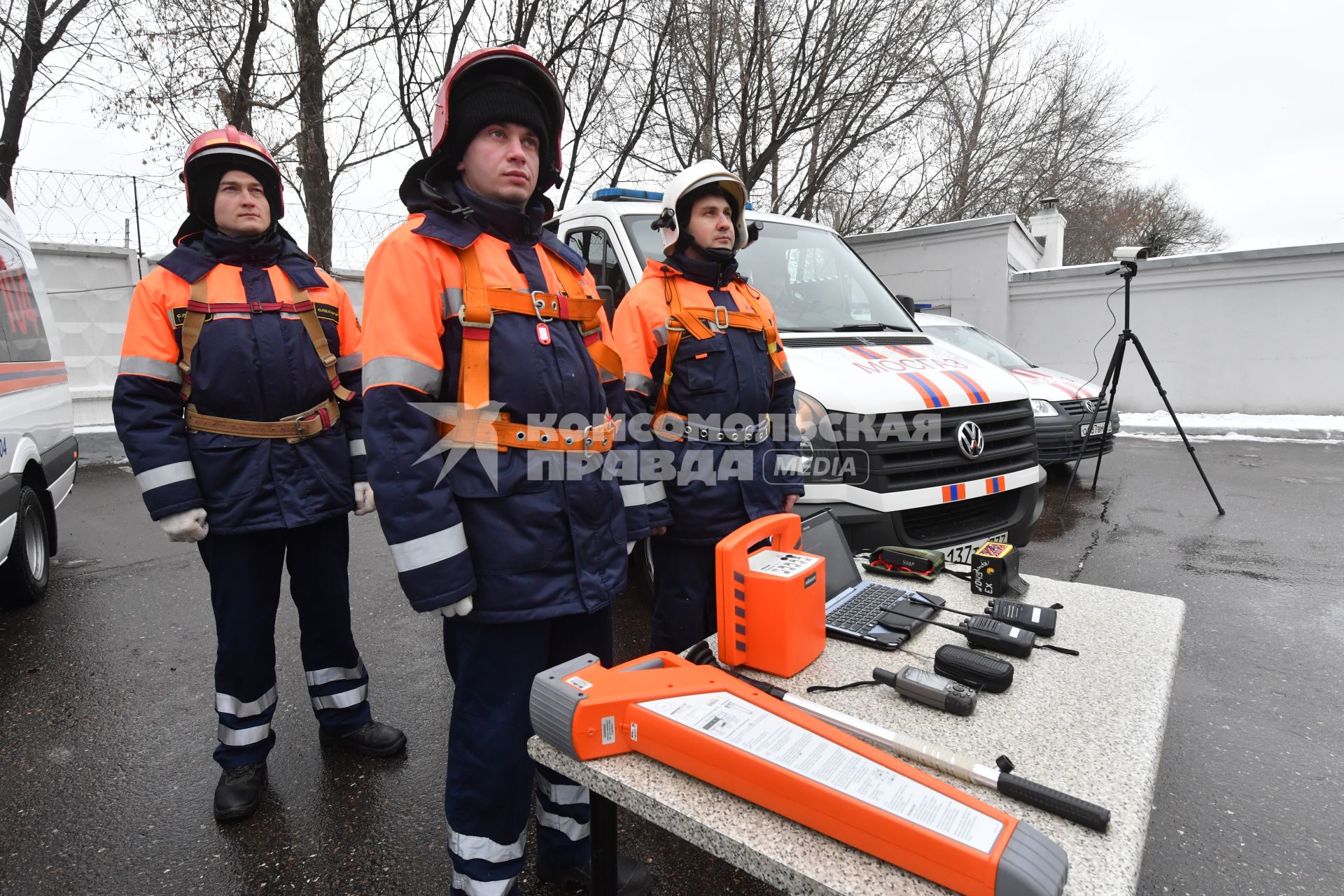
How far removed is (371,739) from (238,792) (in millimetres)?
470

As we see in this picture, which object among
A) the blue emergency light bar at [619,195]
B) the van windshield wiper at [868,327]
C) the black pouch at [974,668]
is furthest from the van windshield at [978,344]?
the black pouch at [974,668]

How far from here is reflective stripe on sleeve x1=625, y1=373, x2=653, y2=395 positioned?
253 centimetres

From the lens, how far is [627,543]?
2.02 metres

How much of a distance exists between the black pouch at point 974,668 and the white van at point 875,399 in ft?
4.70

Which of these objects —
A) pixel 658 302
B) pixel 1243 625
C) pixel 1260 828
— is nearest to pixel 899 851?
pixel 658 302

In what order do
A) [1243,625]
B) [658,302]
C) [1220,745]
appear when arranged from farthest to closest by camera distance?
[1243,625], [1220,745], [658,302]

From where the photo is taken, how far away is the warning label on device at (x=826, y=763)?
1.05 metres

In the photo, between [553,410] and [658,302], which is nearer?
[553,410]

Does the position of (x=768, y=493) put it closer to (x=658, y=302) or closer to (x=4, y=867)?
(x=658, y=302)

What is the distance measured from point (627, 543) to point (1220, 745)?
8.67 ft

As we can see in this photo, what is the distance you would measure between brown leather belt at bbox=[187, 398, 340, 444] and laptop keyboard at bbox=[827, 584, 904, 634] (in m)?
1.86

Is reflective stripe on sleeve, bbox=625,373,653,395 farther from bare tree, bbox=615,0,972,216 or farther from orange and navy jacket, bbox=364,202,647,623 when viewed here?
bare tree, bbox=615,0,972,216

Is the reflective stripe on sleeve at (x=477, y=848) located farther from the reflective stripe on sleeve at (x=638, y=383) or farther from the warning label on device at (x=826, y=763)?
the reflective stripe on sleeve at (x=638, y=383)

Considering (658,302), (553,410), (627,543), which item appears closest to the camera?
(553,410)
